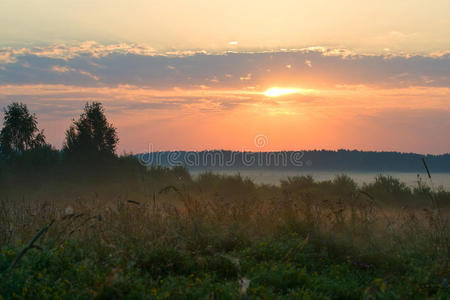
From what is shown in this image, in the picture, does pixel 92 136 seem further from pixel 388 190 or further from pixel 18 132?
pixel 388 190

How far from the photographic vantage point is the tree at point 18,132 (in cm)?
2555

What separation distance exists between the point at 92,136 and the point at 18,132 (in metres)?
5.92

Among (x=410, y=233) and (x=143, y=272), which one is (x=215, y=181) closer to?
(x=410, y=233)

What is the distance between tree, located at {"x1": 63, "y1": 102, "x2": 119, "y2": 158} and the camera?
2400cm

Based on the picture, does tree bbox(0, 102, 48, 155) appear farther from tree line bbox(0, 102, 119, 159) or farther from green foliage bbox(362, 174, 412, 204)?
green foliage bbox(362, 174, 412, 204)

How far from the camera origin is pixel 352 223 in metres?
9.05

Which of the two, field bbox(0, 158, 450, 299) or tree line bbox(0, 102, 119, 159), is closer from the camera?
field bbox(0, 158, 450, 299)

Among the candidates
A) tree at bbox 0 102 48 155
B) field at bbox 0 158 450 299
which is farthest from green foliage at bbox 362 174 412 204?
tree at bbox 0 102 48 155

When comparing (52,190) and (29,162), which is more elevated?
(29,162)

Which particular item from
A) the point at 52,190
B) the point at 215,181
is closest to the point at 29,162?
the point at 52,190

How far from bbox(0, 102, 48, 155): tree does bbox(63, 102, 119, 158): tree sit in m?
2.92

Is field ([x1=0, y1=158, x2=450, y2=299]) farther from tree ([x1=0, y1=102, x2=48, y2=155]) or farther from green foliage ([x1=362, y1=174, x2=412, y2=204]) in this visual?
tree ([x1=0, y1=102, x2=48, y2=155])

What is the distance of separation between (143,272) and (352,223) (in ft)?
16.8

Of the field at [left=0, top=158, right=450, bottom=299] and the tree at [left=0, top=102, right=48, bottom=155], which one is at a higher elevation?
the tree at [left=0, top=102, right=48, bottom=155]
